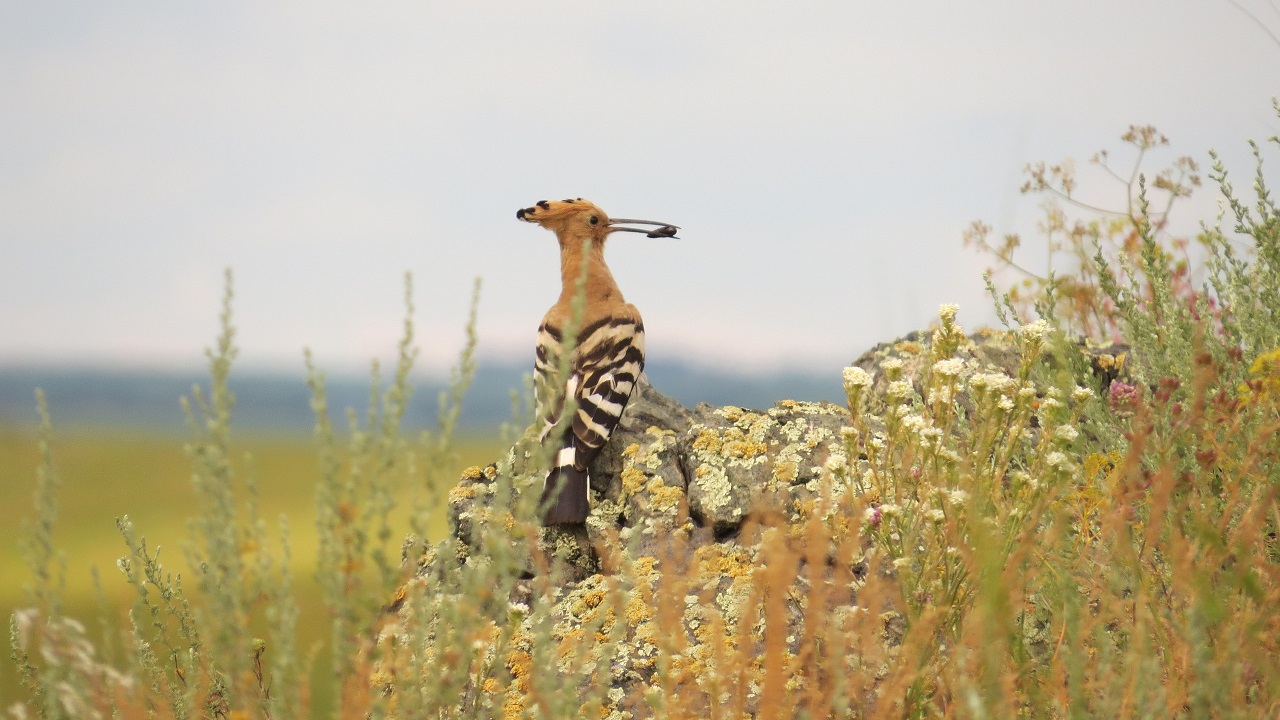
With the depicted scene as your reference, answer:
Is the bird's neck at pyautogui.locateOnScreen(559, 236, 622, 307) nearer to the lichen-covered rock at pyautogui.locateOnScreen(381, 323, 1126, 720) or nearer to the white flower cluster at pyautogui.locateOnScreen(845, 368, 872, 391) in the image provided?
the lichen-covered rock at pyautogui.locateOnScreen(381, 323, 1126, 720)

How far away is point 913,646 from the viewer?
7.55 ft

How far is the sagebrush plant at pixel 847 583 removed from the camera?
2094 mm

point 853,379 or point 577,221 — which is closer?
point 853,379

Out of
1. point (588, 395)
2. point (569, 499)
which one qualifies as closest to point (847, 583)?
point (569, 499)

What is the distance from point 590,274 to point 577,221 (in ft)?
1.74

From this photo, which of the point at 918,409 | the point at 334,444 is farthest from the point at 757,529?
the point at 334,444

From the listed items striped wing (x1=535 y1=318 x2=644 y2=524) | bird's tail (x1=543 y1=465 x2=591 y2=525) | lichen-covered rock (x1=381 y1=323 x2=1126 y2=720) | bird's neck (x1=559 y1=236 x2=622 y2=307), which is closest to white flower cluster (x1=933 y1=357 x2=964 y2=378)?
lichen-covered rock (x1=381 y1=323 x2=1126 y2=720)

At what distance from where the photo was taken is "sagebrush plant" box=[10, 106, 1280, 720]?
2.09 metres

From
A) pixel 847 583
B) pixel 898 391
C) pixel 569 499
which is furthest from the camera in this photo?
pixel 569 499

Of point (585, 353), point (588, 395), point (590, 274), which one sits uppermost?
point (590, 274)

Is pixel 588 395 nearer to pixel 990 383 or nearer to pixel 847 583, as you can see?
pixel 847 583

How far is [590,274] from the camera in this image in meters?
5.44

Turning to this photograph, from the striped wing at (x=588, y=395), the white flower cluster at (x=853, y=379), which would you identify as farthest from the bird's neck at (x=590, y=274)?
the white flower cluster at (x=853, y=379)

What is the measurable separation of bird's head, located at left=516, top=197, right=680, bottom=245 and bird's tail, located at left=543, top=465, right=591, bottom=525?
81.3 inches
